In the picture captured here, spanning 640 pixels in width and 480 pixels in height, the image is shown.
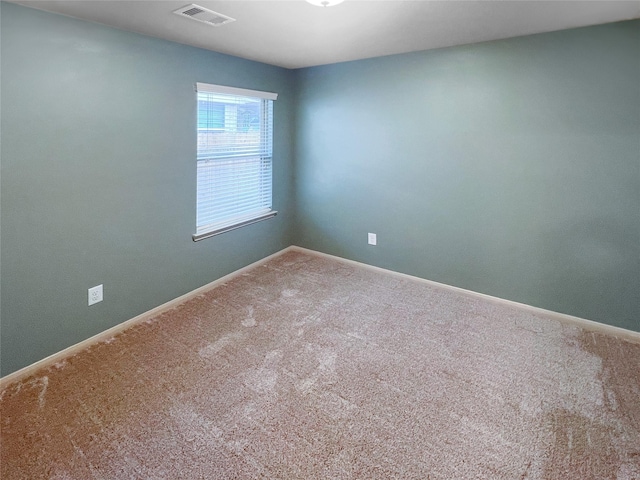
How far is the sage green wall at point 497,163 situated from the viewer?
8.73 feet

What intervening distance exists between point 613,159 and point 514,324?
1.36 meters

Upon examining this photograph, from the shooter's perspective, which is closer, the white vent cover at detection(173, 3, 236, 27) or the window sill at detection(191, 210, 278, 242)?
the white vent cover at detection(173, 3, 236, 27)

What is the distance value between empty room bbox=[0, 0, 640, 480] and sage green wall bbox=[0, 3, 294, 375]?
1 centimetres

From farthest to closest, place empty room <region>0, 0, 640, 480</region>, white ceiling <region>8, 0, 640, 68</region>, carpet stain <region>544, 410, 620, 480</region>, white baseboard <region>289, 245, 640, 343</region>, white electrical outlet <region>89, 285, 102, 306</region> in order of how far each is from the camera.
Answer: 1. white baseboard <region>289, 245, 640, 343</region>
2. white electrical outlet <region>89, 285, 102, 306</region>
3. white ceiling <region>8, 0, 640, 68</region>
4. empty room <region>0, 0, 640, 480</region>
5. carpet stain <region>544, 410, 620, 480</region>

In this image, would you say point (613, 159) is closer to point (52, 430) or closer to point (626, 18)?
point (626, 18)

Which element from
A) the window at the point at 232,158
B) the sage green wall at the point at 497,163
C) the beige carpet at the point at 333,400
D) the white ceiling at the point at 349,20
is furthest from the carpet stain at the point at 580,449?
the window at the point at 232,158

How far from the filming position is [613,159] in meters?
2.65

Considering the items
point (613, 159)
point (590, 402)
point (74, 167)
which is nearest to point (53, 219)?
point (74, 167)

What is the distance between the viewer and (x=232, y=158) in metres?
3.62

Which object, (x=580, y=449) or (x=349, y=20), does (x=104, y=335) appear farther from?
(x=580, y=449)

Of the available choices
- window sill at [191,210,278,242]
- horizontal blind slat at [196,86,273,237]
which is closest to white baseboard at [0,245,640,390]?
window sill at [191,210,278,242]

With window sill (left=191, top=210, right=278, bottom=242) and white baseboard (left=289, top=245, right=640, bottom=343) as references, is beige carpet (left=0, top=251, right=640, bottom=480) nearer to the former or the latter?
white baseboard (left=289, top=245, right=640, bottom=343)

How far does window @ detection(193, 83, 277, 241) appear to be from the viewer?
3.32m

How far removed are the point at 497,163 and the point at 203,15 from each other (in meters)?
2.43
